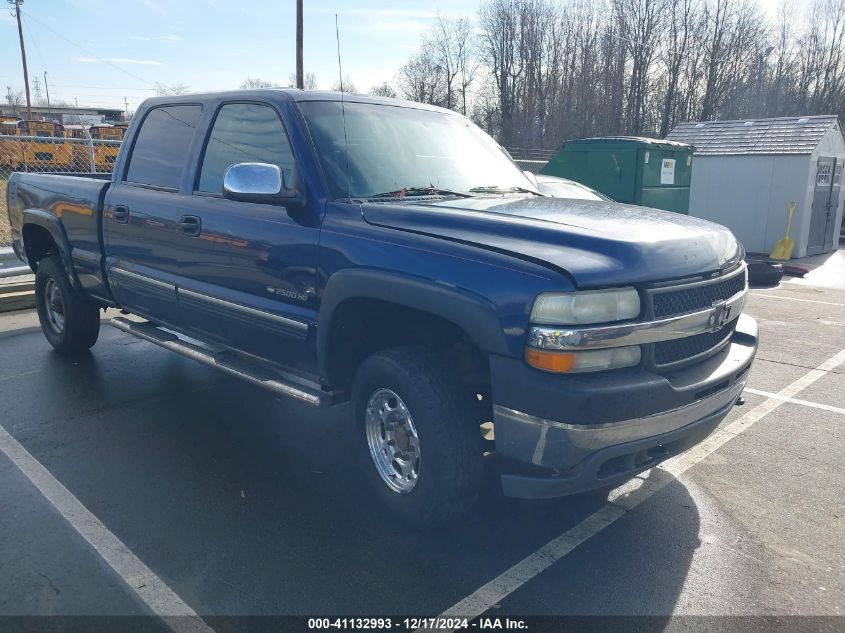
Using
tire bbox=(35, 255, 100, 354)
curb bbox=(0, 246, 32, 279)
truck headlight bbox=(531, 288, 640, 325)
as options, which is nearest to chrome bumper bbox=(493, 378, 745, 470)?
truck headlight bbox=(531, 288, 640, 325)

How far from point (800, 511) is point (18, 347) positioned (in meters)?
6.45

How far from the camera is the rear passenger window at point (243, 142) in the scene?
13.1ft

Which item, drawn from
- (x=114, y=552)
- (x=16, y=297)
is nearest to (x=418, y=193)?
(x=114, y=552)

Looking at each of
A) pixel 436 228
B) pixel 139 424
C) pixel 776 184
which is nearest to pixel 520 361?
pixel 436 228

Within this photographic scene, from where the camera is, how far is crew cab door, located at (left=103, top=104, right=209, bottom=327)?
183 inches

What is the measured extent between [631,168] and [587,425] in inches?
419

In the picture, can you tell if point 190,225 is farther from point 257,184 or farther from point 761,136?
point 761,136

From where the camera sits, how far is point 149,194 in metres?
4.87

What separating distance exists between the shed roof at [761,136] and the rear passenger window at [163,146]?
13854mm

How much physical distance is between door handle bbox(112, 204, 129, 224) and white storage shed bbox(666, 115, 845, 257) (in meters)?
13.9

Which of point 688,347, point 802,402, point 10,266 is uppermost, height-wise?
point 688,347

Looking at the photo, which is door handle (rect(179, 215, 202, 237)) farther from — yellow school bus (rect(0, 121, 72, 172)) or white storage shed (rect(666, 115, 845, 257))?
white storage shed (rect(666, 115, 845, 257))

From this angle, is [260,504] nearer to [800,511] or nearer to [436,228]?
[436,228]

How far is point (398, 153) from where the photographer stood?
4086 mm
